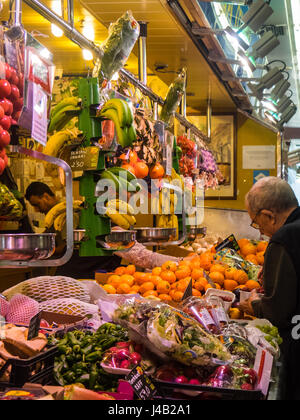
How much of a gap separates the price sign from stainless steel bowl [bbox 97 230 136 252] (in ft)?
1.03

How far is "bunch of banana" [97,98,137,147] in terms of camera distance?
7.89ft

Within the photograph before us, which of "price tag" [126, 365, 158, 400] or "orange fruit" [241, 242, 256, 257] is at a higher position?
"orange fruit" [241, 242, 256, 257]

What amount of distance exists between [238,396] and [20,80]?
1.28m

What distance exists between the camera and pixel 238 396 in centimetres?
175

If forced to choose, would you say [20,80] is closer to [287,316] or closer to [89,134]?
[89,134]

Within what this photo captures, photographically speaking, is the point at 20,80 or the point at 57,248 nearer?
the point at 20,80

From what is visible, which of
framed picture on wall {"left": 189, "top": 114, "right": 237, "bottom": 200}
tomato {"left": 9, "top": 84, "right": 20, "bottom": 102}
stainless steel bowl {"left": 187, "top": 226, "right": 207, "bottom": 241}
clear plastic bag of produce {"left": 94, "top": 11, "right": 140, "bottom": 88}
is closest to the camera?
tomato {"left": 9, "top": 84, "right": 20, "bottom": 102}

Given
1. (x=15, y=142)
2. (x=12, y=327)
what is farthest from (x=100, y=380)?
(x=15, y=142)

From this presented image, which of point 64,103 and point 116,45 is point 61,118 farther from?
point 116,45

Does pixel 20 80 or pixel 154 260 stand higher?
pixel 20 80

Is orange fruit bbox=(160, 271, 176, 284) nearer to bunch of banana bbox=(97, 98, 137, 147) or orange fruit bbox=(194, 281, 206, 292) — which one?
orange fruit bbox=(194, 281, 206, 292)

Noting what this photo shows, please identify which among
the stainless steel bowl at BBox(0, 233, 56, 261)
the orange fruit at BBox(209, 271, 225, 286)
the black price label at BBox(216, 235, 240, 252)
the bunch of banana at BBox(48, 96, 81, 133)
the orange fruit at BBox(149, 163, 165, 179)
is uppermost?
the bunch of banana at BBox(48, 96, 81, 133)

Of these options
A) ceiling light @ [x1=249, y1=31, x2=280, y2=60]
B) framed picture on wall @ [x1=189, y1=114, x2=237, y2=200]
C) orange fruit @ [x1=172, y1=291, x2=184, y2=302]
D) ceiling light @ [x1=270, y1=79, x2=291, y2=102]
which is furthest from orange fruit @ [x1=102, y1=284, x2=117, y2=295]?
framed picture on wall @ [x1=189, y1=114, x2=237, y2=200]
